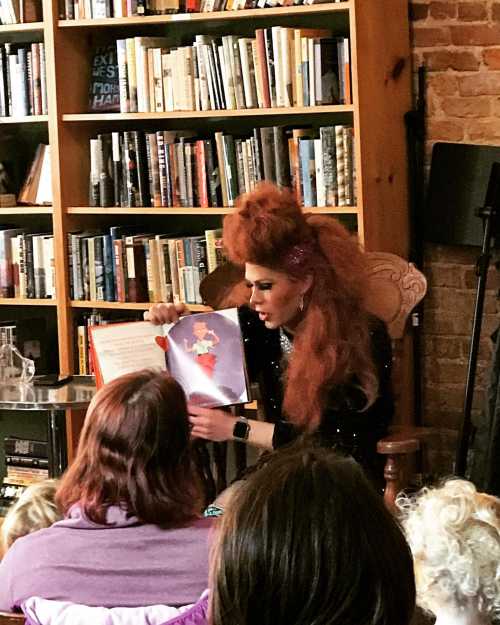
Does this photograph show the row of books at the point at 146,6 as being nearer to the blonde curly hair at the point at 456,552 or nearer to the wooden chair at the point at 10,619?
the blonde curly hair at the point at 456,552

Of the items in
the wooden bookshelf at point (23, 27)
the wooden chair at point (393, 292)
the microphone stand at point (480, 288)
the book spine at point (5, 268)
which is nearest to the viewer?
the wooden chair at point (393, 292)

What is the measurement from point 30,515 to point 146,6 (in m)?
2.43

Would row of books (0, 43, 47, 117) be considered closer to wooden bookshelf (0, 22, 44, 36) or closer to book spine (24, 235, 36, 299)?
wooden bookshelf (0, 22, 44, 36)

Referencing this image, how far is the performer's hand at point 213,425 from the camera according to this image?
3336 mm

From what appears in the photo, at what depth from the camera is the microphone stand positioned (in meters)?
3.68

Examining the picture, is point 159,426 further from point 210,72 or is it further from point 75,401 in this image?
point 210,72

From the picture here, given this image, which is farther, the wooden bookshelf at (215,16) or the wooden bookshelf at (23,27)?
the wooden bookshelf at (23,27)

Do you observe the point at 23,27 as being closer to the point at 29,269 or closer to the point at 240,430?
the point at 29,269

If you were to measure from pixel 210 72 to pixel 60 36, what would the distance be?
24.2 inches

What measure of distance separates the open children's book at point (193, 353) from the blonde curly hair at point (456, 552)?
1.34m

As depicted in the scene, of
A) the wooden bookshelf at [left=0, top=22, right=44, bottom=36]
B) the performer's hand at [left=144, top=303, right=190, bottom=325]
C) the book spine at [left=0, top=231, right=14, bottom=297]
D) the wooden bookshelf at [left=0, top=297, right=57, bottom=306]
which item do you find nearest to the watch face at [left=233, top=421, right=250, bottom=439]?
the performer's hand at [left=144, top=303, right=190, bottom=325]

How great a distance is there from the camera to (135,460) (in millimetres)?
2055

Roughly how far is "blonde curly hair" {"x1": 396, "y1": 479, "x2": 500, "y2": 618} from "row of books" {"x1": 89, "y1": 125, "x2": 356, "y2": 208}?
1965 millimetres

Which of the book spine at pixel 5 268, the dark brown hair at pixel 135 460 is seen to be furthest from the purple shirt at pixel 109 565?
the book spine at pixel 5 268
